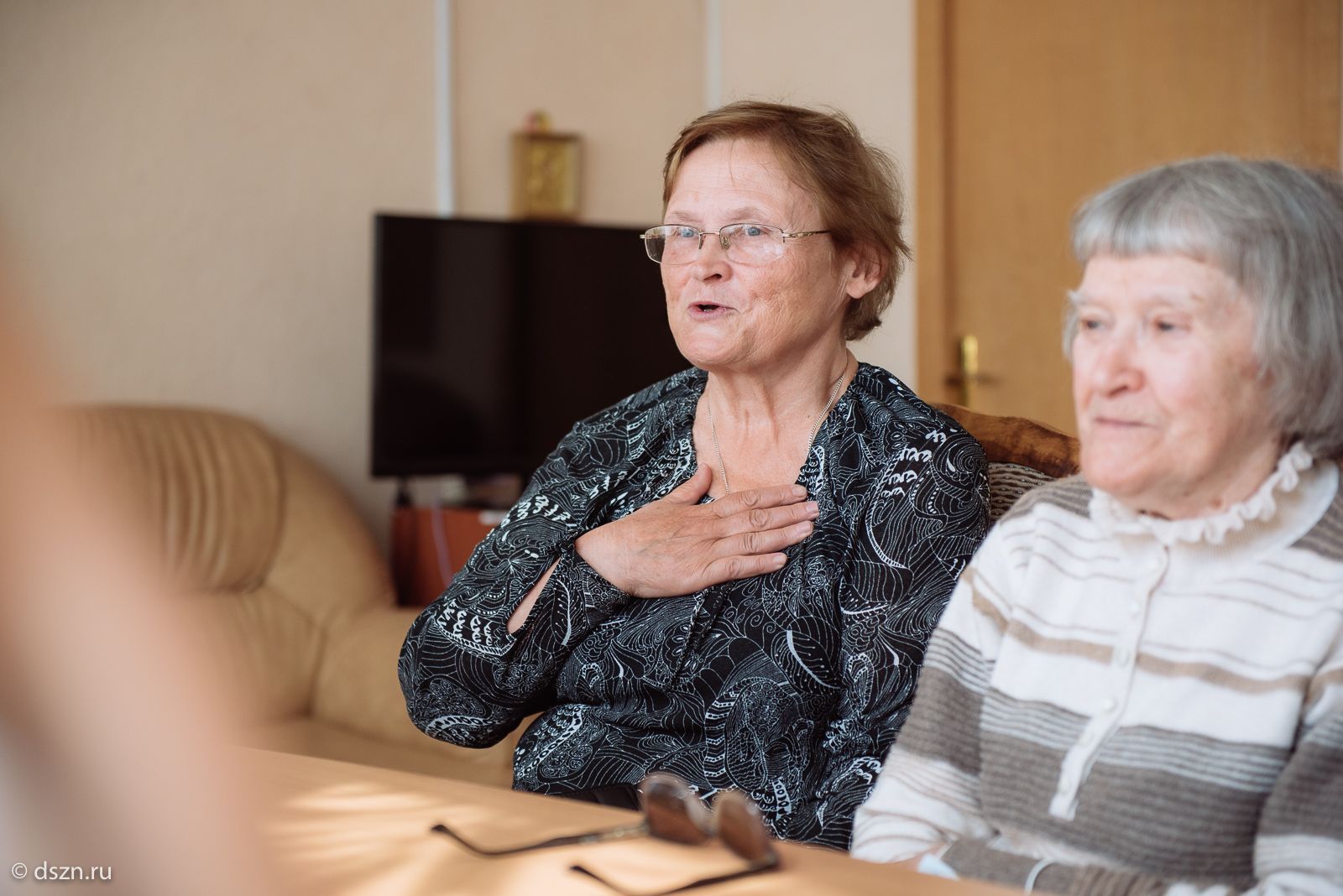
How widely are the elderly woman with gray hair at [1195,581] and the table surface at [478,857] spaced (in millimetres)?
240

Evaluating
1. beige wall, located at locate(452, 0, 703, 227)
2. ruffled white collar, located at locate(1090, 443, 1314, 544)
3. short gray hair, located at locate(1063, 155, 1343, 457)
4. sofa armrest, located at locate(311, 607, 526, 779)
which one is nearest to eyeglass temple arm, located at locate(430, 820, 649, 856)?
ruffled white collar, located at locate(1090, 443, 1314, 544)

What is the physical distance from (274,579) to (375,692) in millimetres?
407

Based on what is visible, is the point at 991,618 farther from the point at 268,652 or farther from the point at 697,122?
the point at 268,652

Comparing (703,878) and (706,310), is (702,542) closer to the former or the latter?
(706,310)

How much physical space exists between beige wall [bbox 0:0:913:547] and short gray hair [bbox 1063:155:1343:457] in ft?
7.48

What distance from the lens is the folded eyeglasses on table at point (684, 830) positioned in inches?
33.3

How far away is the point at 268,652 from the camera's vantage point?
2.92 metres

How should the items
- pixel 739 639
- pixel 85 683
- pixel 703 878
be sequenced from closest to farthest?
pixel 85 683
pixel 703 878
pixel 739 639

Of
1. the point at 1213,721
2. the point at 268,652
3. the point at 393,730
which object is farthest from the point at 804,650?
the point at 268,652

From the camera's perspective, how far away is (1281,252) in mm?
980

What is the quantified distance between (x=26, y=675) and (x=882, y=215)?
147 centimetres

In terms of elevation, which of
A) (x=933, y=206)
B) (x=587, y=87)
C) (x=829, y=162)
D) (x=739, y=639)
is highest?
(x=587, y=87)

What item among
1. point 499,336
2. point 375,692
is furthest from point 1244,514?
point 499,336

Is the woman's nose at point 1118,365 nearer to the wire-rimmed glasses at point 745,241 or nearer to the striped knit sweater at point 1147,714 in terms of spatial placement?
the striped knit sweater at point 1147,714
